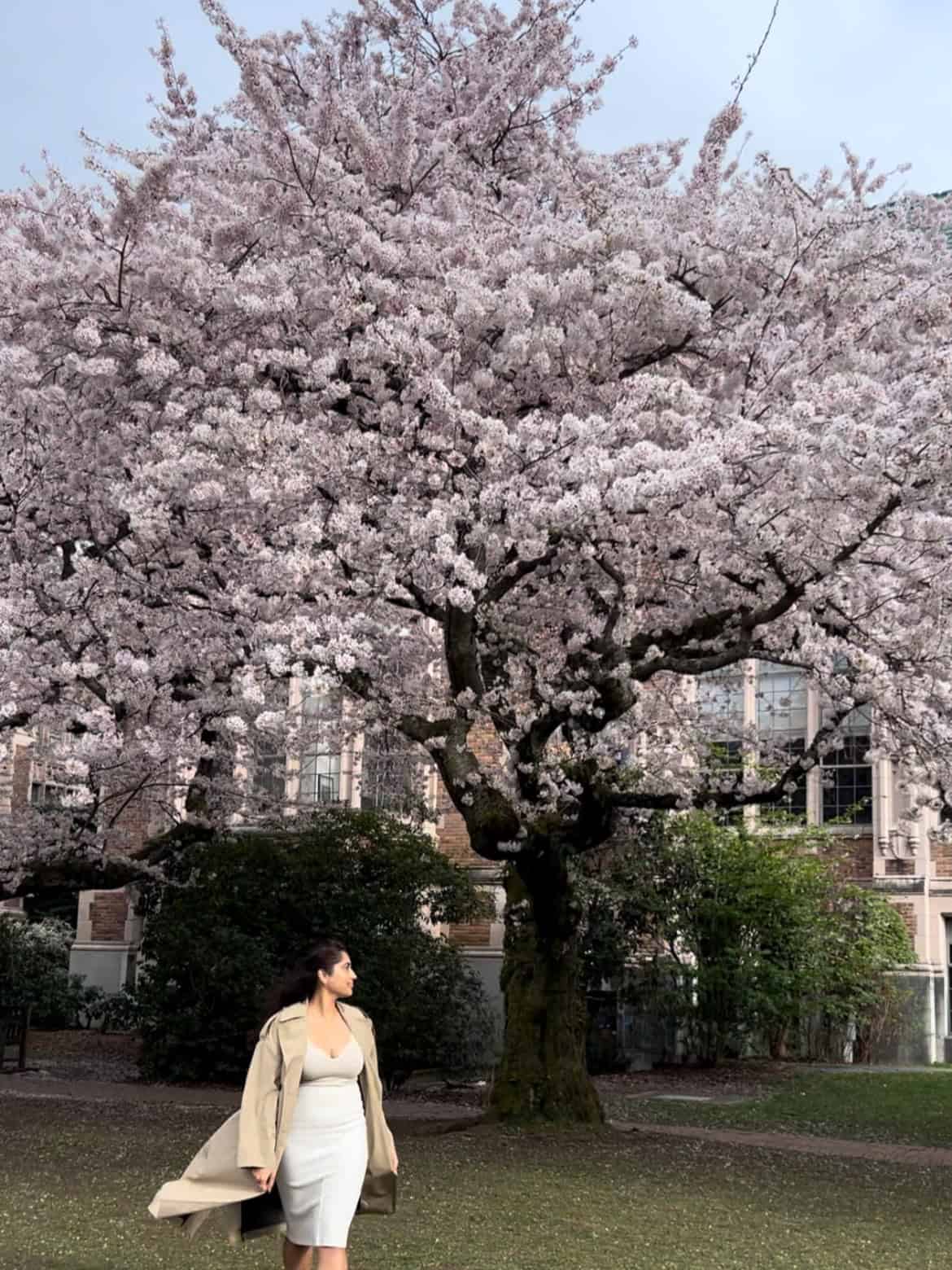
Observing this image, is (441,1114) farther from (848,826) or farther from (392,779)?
(848,826)

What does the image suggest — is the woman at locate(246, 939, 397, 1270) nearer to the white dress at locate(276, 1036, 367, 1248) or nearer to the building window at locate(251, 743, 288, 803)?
the white dress at locate(276, 1036, 367, 1248)

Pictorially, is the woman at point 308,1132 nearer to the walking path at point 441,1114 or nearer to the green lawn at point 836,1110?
the walking path at point 441,1114

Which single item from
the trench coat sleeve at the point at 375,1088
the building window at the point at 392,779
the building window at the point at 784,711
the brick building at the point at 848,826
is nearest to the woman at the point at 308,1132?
the trench coat sleeve at the point at 375,1088

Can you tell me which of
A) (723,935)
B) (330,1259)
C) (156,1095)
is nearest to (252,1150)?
(330,1259)

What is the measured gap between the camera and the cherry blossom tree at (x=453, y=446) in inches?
433

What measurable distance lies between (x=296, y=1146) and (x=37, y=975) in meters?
18.4

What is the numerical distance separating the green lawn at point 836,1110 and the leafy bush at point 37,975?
921 cm

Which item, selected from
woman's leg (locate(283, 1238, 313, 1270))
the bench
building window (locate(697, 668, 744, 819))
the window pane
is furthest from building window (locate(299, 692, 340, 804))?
woman's leg (locate(283, 1238, 313, 1270))

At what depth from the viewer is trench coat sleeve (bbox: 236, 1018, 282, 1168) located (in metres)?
6.00

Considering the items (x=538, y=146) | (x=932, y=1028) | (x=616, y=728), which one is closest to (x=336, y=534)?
(x=616, y=728)

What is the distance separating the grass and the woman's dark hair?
2220 mm

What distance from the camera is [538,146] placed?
1406cm

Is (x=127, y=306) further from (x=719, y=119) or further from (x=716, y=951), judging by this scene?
(x=716, y=951)

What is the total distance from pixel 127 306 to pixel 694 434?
15.3 ft
